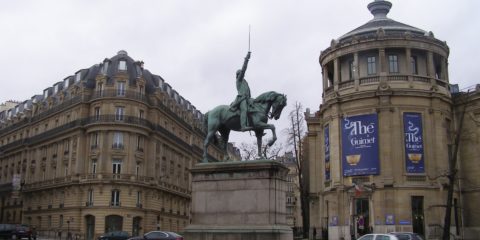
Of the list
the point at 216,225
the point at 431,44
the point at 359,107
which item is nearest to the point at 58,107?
the point at 359,107

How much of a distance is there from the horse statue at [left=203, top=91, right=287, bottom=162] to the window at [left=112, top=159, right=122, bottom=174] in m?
49.1

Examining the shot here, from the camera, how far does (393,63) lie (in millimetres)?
55188

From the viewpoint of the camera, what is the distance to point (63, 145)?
75.8 m

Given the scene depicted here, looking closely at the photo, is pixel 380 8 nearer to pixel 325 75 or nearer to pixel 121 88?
pixel 325 75

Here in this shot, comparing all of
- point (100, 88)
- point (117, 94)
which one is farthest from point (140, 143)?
point (100, 88)

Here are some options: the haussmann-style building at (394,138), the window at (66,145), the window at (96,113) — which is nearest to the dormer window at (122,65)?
the window at (96,113)

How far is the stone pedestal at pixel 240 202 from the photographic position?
67.1ft

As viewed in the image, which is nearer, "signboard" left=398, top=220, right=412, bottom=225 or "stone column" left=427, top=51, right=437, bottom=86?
"signboard" left=398, top=220, right=412, bottom=225

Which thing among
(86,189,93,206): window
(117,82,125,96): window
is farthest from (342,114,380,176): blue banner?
(86,189,93,206): window

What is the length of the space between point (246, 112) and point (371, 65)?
120 ft

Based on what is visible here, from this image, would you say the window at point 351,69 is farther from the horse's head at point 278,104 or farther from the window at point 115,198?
the horse's head at point 278,104

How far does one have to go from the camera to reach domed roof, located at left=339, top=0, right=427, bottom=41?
184 feet

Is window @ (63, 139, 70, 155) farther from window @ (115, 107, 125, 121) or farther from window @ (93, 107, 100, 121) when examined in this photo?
window @ (115, 107, 125, 121)

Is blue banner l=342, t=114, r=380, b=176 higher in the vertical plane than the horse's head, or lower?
higher
